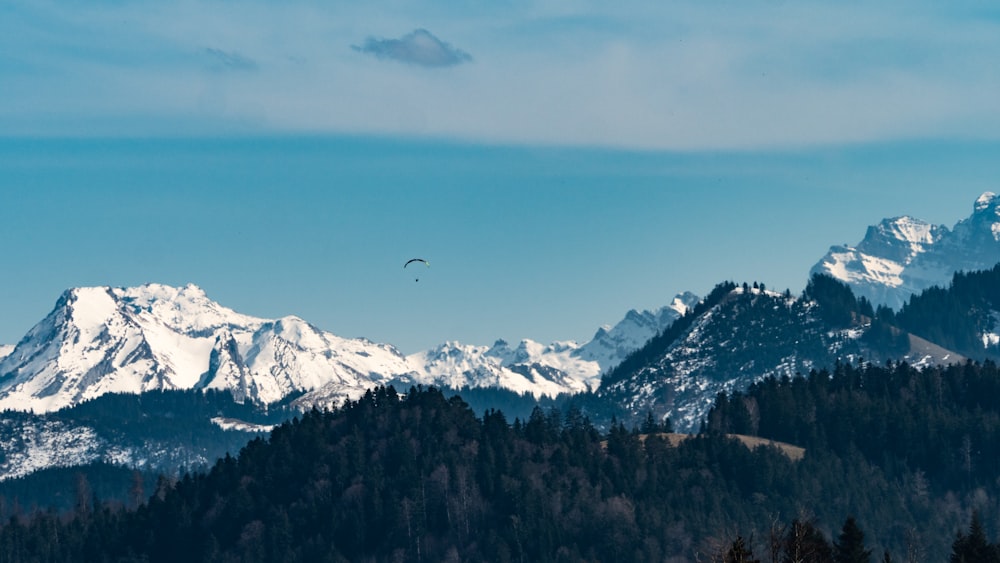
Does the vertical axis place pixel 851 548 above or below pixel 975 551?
above

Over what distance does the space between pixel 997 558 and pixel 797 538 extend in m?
47.9

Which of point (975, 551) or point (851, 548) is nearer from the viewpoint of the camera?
point (851, 548)

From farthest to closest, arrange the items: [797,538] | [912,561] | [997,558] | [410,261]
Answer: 1. [410,261]
2. [997,558]
3. [912,561]
4. [797,538]

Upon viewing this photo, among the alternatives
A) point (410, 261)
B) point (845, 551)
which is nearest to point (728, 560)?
point (845, 551)

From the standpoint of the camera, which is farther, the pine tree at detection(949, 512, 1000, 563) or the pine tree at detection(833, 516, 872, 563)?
the pine tree at detection(833, 516, 872, 563)

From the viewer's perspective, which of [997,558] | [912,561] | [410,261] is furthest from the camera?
[410,261]

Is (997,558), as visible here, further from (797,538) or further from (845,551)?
(797,538)

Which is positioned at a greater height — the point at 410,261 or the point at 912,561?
the point at 410,261

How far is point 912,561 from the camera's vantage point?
464ft

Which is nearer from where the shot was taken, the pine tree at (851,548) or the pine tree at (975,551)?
the pine tree at (975,551)

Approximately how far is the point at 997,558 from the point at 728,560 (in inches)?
1941

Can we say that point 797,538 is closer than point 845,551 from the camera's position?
Yes

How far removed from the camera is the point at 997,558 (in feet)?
516

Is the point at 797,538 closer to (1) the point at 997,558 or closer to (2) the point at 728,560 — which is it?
(2) the point at 728,560
